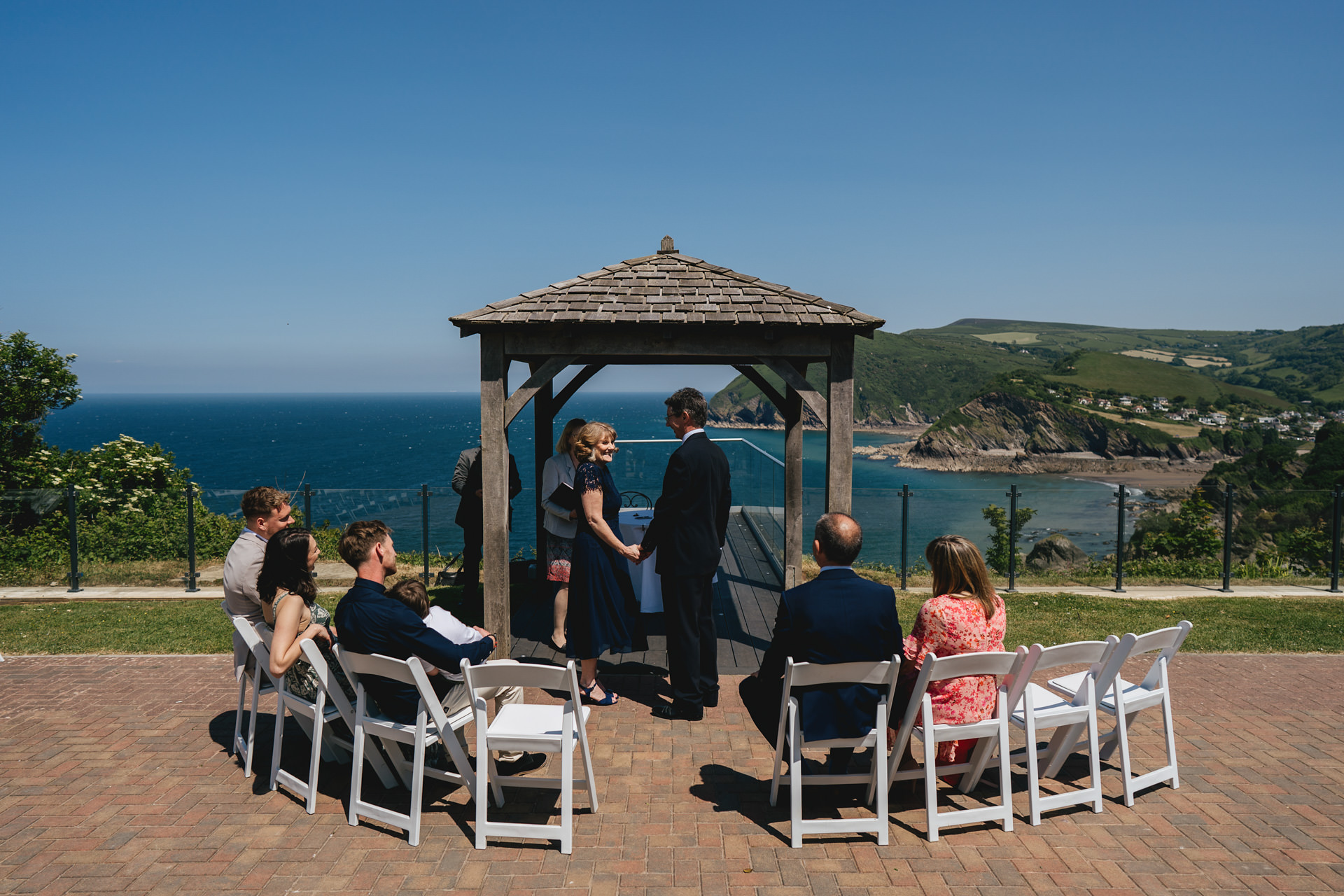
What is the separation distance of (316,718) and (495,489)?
8.17 ft

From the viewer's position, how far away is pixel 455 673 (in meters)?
3.81

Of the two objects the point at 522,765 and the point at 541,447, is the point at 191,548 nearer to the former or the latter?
the point at 541,447

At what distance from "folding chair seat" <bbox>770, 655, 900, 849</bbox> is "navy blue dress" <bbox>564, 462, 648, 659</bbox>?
178 centimetres

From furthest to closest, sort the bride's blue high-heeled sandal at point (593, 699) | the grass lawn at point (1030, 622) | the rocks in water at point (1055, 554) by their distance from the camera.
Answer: the rocks in water at point (1055, 554) < the grass lawn at point (1030, 622) < the bride's blue high-heeled sandal at point (593, 699)

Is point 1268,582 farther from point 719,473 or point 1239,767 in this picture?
point 719,473

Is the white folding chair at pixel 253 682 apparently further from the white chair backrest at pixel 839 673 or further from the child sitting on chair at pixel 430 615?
the white chair backrest at pixel 839 673

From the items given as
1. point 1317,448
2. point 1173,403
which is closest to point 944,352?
point 1173,403

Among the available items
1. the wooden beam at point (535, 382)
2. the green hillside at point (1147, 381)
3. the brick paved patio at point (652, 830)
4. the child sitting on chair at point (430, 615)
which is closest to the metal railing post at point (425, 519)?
the wooden beam at point (535, 382)

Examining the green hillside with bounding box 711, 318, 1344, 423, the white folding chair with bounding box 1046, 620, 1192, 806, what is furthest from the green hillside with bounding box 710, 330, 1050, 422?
the white folding chair with bounding box 1046, 620, 1192, 806

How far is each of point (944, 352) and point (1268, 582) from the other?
168 metres

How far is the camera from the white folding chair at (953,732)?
3498mm

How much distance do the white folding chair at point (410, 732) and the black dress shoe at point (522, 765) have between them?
506 mm

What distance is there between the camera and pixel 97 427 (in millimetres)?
162000

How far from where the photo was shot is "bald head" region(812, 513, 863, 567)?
3.69 metres
